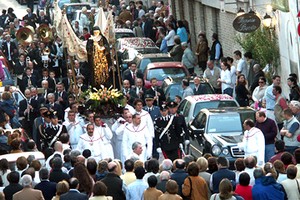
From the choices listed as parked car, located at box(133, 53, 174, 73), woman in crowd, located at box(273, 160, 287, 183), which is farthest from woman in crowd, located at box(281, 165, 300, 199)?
parked car, located at box(133, 53, 174, 73)

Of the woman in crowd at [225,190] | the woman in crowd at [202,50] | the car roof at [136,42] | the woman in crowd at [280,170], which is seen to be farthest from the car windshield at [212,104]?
the car roof at [136,42]

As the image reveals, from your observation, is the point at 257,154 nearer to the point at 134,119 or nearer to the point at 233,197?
the point at 134,119

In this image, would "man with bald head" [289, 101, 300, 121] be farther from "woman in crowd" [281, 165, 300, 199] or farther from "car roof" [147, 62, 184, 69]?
"car roof" [147, 62, 184, 69]

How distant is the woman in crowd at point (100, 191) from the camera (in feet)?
68.7

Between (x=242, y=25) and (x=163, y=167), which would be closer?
(x=163, y=167)

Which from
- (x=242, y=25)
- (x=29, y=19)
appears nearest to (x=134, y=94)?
(x=242, y=25)

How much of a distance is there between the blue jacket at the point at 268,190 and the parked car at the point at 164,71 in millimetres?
16912

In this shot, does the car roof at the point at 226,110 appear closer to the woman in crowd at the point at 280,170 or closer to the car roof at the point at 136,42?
the woman in crowd at the point at 280,170

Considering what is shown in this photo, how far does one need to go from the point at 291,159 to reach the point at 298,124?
152 inches

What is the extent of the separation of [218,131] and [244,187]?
752 cm

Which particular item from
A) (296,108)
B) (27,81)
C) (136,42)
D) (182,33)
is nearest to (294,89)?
(296,108)

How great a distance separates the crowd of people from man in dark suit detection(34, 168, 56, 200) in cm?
Result: 2

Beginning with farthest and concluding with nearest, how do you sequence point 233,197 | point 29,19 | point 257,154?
point 29,19 → point 257,154 → point 233,197

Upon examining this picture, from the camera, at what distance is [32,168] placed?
75.8 feet
